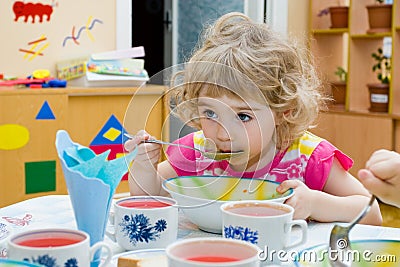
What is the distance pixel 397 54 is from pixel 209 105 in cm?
293

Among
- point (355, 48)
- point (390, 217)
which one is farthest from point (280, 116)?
point (355, 48)

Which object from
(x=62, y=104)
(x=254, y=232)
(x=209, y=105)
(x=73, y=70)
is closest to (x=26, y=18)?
(x=73, y=70)

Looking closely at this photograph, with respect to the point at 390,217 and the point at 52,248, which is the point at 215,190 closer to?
the point at 52,248

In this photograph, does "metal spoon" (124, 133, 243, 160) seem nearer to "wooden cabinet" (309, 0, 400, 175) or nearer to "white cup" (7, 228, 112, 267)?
"white cup" (7, 228, 112, 267)

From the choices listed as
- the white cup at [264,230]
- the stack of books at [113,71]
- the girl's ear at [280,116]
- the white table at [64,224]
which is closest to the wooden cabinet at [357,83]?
the stack of books at [113,71]

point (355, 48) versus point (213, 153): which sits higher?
point (355, 48)

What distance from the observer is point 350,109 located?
160 inches

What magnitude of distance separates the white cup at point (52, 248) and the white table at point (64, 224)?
20cm

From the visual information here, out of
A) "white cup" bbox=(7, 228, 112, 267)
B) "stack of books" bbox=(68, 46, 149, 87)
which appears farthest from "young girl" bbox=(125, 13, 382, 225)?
"stack of books" bbox=(68, 46, 149, 87)

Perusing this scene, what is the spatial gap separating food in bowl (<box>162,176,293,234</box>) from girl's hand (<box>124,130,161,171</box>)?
57mm

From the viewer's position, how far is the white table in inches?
39.4

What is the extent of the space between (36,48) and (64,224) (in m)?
2.28

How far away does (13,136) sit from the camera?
2.77 meters

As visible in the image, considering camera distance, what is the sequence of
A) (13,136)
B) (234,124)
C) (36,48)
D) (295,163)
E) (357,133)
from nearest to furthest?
(234,124) → (295,163) → (13,136) → (36,48) → (357,133)
